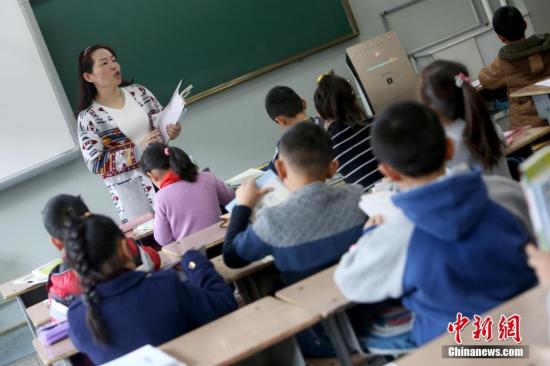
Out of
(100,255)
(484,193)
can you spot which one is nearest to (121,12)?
(100,255)

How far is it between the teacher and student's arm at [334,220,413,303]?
7.44 feet

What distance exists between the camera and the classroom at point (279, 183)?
1.43 meters

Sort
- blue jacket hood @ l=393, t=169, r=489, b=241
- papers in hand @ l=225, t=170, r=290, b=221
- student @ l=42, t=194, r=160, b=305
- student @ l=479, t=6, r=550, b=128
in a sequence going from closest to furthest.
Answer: blue jacket hood @ l=393, t=169, r=489, b=241 → papers in hand @ l=225, t=170, r=290, b=221 → student @ l=42, t=194, r=160, b=305 → student @ l=479, t=6, r=550, b=128

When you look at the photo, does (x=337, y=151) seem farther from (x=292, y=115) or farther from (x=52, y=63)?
(x=52, y=63)

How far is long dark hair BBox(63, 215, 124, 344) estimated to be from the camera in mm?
1806

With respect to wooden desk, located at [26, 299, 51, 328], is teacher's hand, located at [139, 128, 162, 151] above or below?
above

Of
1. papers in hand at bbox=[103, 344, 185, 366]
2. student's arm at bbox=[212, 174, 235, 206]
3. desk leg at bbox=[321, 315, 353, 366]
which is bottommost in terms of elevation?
desk leg at bbox=[321, 315, 353, 366]

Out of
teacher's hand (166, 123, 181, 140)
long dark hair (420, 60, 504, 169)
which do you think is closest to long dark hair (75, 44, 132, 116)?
teacher's hand (166, 123, 181, 140)

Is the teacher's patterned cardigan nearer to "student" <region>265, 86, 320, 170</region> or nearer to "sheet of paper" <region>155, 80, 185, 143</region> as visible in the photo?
"sheet of paper" <region>155, 80, 185, 143</region>

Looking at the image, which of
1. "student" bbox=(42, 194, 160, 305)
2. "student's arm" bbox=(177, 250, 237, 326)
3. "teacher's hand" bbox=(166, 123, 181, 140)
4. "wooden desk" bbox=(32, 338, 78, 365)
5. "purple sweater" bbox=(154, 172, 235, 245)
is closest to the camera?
"student's arm" bbox=(177, 250, 237, 326)

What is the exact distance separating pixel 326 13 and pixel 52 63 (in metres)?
2.28

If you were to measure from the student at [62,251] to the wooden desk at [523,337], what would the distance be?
133cm

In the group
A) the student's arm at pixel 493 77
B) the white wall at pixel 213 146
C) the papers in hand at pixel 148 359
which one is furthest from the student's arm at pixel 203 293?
the white wall at pixel 213 146

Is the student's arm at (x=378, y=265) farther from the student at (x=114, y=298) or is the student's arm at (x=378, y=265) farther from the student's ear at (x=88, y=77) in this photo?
the student's ear at (x=88, y=77)
